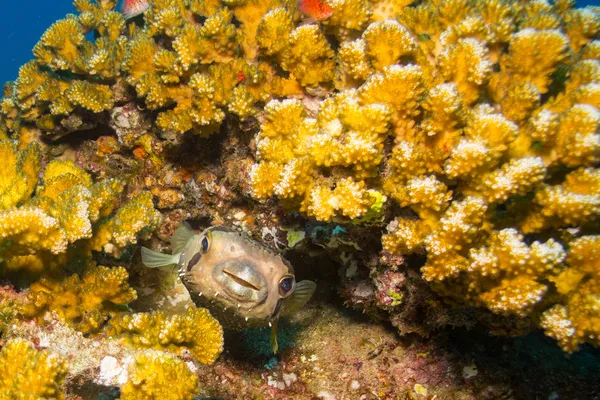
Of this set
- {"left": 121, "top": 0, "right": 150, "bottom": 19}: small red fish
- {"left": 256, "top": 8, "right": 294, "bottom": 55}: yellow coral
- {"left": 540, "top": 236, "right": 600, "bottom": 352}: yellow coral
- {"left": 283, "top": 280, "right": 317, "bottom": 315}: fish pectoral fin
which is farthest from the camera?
{"left": 121, "top": 0, "right": 150, "bottom": 19}: small red fish

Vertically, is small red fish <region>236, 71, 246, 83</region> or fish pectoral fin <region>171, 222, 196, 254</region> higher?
small red fish <region>236, 71, 246, 83</region>

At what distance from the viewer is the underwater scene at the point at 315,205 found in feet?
7.89

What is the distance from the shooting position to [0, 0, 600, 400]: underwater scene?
2.40 meters

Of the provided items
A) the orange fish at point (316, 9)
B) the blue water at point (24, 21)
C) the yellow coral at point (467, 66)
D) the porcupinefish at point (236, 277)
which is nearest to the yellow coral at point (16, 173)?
the porcupinefish at point (236, 277)

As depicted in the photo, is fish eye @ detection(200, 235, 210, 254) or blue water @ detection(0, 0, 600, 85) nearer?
fish eye @ detection(200, 235, 210, 254)

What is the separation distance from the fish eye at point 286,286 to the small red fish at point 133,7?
419cm

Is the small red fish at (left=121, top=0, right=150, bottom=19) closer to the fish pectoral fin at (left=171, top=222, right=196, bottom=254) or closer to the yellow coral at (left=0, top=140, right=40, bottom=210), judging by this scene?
the yellow coral at (left=0, top=140, right=40, bottom=210)

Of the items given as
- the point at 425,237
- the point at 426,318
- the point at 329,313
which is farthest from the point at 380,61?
the point at 329,313

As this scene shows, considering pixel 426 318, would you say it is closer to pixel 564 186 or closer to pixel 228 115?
pixel 564 186

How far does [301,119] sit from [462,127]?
3.81ft

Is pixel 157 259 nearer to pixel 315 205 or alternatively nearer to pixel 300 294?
pixel 300 294

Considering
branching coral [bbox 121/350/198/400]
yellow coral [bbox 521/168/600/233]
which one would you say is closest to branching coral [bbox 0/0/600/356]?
yellow coral [bbox 521/168/600/233]

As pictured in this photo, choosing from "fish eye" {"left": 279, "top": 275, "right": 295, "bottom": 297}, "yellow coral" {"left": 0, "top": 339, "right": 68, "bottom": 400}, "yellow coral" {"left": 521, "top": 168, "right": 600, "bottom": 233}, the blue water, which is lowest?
"fish eye" {"left": 279, "top": 275, "right": 295, "bottom": 297}

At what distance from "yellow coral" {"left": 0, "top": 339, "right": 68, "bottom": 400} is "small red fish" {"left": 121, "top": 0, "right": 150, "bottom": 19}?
14.7 ft
